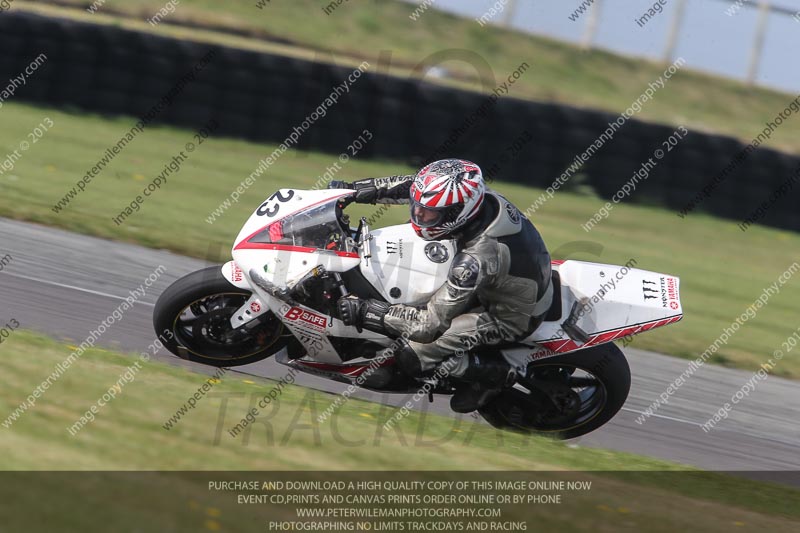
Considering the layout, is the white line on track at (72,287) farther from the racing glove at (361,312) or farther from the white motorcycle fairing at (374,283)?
the racing glove at (361,312)

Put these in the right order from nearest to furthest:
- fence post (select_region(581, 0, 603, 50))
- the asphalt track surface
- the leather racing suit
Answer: the leather racing suit, the asphalt track surface, fence post (select_region(581, 0, 603, 50))

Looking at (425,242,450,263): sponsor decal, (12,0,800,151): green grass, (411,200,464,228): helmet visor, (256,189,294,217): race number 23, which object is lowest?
(12,0,800,151): green grass

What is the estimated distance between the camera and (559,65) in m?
23.0

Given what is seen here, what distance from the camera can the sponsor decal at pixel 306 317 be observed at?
562 cm

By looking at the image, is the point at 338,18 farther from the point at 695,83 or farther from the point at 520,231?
the point at 520,231

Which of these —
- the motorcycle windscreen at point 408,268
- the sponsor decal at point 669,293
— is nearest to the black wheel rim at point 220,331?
the motorcycle windscreen at point 408,268

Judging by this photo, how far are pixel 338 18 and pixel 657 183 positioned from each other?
10.3 m

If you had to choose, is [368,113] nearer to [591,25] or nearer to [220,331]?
[220,331]

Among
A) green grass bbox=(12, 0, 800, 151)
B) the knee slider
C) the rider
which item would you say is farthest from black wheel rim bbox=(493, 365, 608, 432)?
green grass bbox=(12, 0, 800, 151)

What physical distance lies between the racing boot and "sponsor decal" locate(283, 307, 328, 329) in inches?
36.3

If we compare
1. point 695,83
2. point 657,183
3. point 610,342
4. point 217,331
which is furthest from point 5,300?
point 695,83

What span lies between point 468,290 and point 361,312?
63cm

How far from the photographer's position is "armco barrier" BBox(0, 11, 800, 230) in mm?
13664

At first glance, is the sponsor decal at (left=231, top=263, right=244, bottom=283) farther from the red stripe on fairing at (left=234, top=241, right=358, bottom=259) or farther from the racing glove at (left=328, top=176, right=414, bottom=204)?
the racing glove at (left=328, top=176, right=414, bottom=204)
